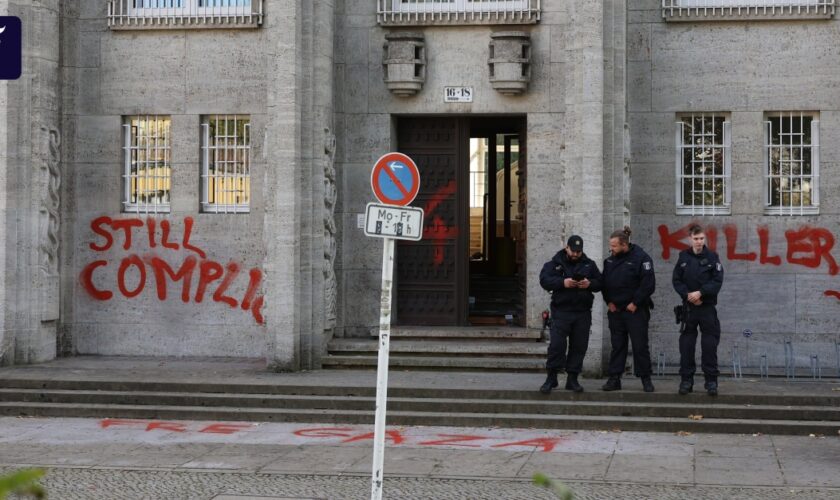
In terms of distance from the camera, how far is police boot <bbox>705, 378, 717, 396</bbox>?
42.0 feet

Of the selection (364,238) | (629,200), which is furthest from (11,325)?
(629,200)

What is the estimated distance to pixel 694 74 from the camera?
1596 centimetres

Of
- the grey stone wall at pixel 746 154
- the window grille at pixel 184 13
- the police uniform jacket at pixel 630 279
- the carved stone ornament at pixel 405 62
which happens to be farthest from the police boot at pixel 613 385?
the window grille at pixel 184 13

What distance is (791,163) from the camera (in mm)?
15852

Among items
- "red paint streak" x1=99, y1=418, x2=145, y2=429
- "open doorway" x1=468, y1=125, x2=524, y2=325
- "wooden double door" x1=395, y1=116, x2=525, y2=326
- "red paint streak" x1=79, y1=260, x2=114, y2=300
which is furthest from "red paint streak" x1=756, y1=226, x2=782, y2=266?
"red paint streak" x1=79, y1=260, x2=114, y2=300

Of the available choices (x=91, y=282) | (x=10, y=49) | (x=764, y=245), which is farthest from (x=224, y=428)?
(x=764, y=245)

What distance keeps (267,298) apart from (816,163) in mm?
7757

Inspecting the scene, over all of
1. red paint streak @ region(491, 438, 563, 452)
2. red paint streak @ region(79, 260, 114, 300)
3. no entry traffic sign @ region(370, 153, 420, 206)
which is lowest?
red paint streak @ region(491, 438, 563, 452)

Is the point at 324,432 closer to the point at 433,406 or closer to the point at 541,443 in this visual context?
the point at 433,406

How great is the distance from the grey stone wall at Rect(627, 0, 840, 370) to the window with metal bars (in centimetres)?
15

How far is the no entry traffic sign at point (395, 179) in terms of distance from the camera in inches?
374

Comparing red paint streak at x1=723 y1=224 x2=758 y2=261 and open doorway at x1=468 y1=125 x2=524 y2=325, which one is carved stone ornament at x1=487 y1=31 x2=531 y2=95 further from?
red paint streak at x1=723 y1=224 x2=758 y2=261

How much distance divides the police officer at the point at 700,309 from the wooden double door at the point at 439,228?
417 centimetres

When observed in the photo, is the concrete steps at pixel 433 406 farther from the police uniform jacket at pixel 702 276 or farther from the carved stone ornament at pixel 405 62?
the carved stone ornament at pixel 405 62
